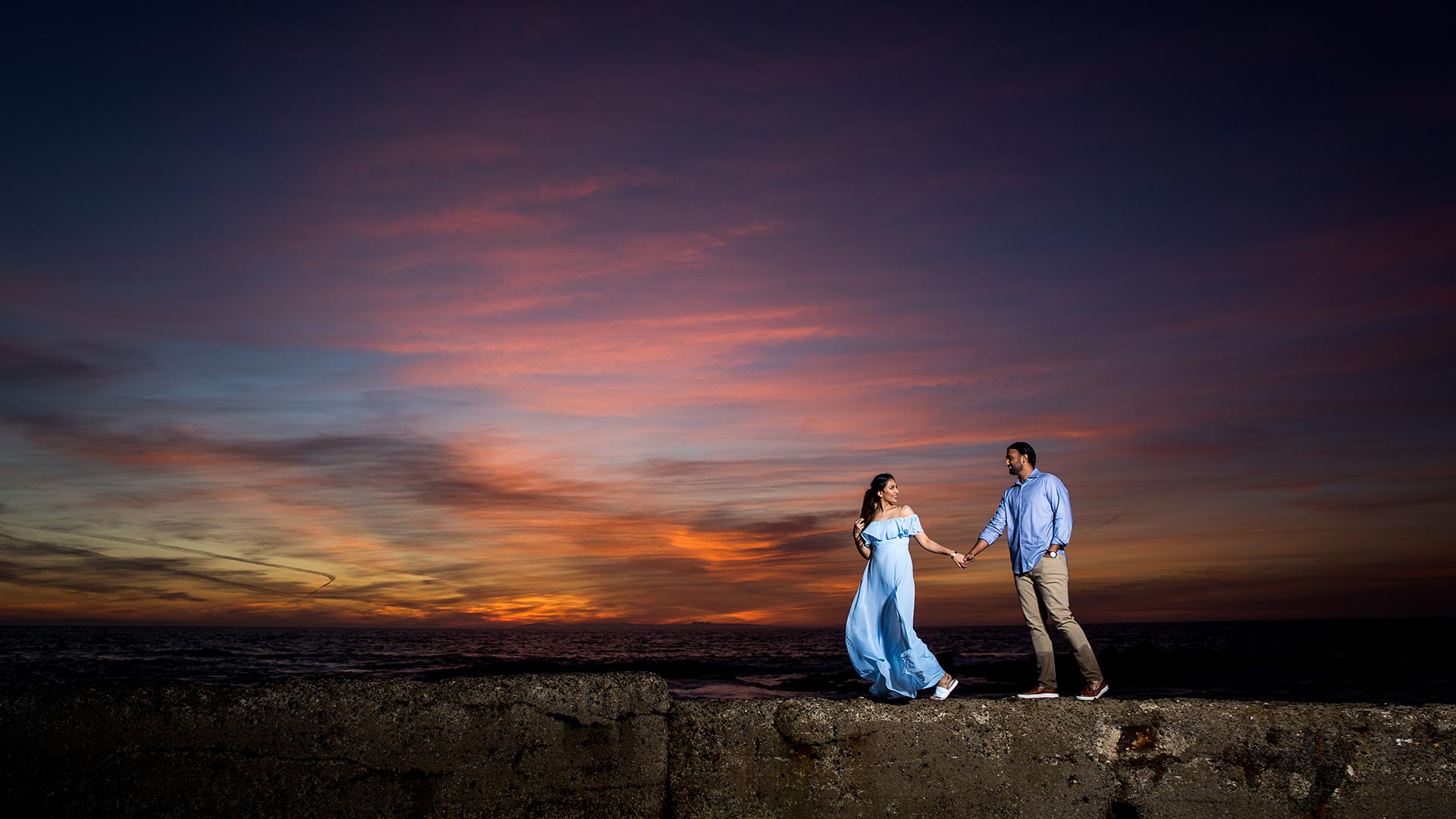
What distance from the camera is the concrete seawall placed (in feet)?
10.2

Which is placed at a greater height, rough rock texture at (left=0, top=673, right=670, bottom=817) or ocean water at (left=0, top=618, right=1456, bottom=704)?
rough rock texture at (left=0, top=673, right=670, bottom=817)

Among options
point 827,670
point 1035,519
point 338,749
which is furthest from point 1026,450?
point 827,670

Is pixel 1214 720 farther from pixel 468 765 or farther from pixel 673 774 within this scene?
pixel 468 765

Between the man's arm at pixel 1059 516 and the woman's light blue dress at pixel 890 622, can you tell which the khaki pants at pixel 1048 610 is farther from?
the woman's light blue dress at pixel 890 622

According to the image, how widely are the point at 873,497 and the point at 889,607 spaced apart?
842 millimetres

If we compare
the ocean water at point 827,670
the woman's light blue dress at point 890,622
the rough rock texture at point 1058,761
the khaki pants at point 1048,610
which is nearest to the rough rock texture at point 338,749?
the rough rock texture at point 1058,761

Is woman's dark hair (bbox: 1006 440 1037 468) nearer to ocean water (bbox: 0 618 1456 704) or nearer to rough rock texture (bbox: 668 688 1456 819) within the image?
rough rock texture (bbox: 668 688 1456 819)

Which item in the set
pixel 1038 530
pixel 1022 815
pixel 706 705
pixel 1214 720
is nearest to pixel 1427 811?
pixel 1214 720

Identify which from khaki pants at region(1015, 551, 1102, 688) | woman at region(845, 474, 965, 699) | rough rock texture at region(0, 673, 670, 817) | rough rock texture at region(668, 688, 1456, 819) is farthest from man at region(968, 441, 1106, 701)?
rough rock texture at region(0, 673, 670, 817)

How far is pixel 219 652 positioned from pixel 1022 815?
39.0m

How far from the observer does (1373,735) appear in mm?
3592

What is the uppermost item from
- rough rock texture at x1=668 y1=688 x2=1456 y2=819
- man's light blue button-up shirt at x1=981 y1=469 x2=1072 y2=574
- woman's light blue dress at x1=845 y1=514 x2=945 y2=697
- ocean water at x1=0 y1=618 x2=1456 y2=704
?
man's light blue button-up shirt at x1=981 y1=469 x2=1072 y2=574

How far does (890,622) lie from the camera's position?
5.63 metres

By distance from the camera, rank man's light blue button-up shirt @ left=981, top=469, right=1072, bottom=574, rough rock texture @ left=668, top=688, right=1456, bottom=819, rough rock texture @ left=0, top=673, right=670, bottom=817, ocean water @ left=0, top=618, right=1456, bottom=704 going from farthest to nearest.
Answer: ocean water @ left=0, top=618, right=1456, bottom=704 → man's light blue button-up shirt @ left=981, top=469, right=1072, bottom=574 → rough rock texture @ left=668, top=688, right=1456, bottom=819 → rough rock texture @ left=0, top=673, right=670, bottom=817
